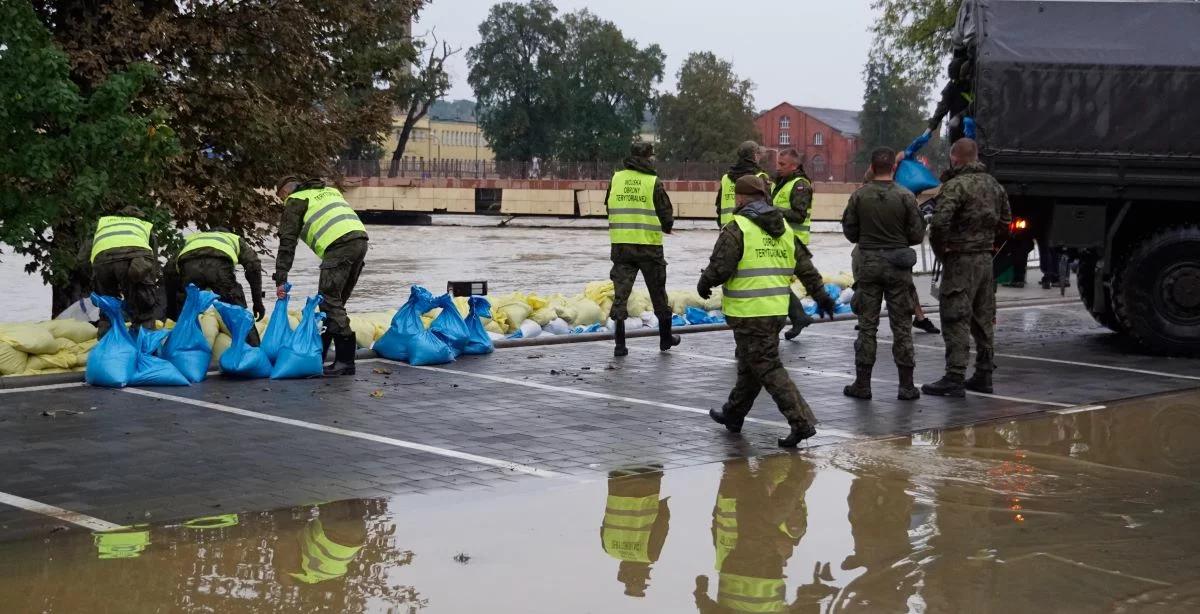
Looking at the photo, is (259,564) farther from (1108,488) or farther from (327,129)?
(327,129)

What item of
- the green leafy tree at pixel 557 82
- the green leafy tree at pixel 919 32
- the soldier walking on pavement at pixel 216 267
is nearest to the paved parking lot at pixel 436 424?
the soldier walking on pavement at pixel 216 267

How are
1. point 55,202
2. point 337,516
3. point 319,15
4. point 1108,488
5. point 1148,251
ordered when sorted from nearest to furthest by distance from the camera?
1. point 337,516
2. point 1108,488
3. point 55,202
4. point 1148,251
5. point 319,15

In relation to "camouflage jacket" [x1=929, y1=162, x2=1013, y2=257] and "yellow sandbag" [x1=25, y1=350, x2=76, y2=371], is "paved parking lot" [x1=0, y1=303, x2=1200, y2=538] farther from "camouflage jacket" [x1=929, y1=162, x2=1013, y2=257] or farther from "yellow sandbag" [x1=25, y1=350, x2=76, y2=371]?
"camouflage jacket" [x1=929, y1=162, x2=1013, y2=257]

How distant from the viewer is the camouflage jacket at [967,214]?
34.7ft

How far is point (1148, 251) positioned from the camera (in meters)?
13.2

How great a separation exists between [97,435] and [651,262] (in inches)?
205

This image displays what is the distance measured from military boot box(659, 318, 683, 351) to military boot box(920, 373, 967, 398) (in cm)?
290

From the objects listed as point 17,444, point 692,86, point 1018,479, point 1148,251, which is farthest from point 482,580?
point 692,86

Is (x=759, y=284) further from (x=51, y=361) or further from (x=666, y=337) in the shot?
(x=51, y=361)

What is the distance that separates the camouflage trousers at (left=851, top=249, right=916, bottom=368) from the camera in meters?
10.3

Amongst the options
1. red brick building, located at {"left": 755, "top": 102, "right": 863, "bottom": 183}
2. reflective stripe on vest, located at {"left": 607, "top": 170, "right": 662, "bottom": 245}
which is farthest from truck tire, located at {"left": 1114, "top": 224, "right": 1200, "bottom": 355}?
red brick building, located at {"left": 755, "top": 102, "right": 863, "bottom": 183}

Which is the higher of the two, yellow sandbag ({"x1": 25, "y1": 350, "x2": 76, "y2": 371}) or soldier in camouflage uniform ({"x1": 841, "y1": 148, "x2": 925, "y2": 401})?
soldier in camouflage uniform ({"x1": 841, "y1": 148, "x2": 925, "y2": 401})

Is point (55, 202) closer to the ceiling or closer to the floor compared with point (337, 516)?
closer to the ceiling

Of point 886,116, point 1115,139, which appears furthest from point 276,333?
point 886,116
